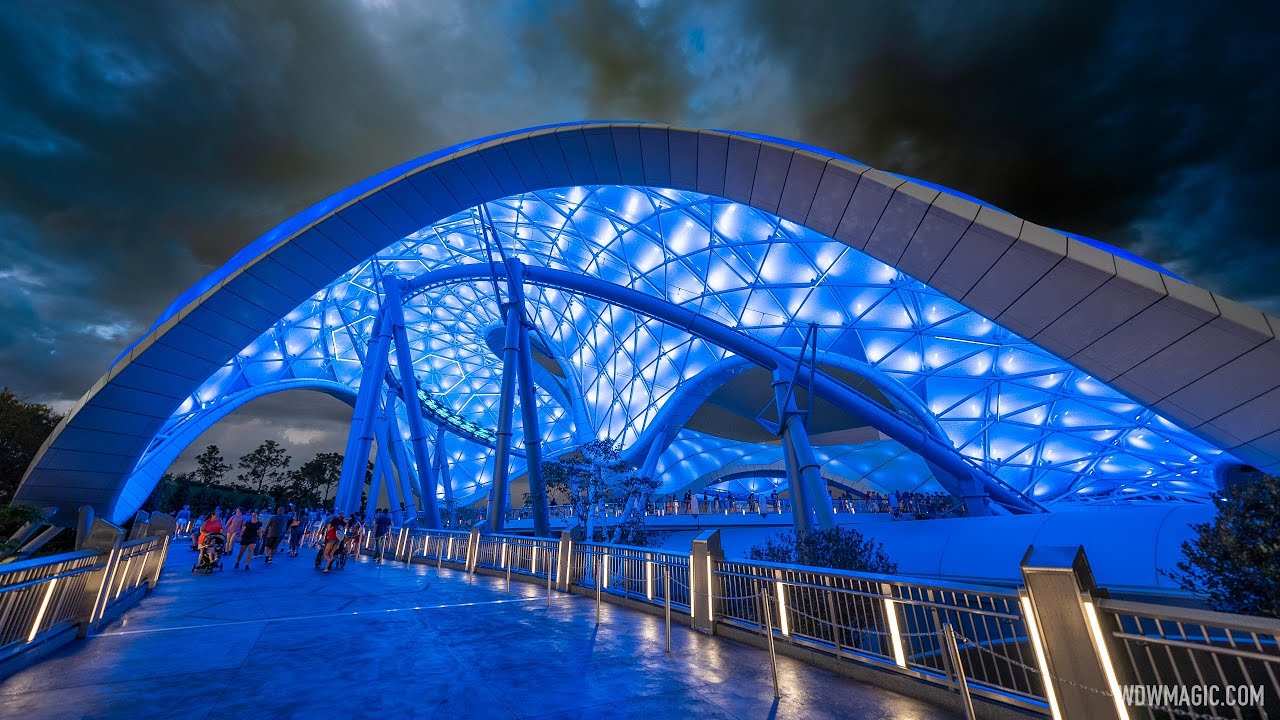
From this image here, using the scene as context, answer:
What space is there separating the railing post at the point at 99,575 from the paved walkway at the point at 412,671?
42 centimetres

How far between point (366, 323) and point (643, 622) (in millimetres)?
50966

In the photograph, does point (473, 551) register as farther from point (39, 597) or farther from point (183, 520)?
point (183, 520)

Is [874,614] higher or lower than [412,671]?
higher

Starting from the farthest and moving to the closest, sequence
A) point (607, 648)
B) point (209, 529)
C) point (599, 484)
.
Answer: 1. point (599, 484)
2. point (209, 529)
3. point (607, 648)

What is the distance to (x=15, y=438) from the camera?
1645 inches

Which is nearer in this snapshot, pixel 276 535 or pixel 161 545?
pixel 161 545

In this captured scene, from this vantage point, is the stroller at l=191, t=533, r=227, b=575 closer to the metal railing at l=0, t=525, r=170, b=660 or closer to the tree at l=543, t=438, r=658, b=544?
the metal railing at l=0, t=525, r=170, b=660

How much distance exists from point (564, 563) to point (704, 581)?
5.55 m

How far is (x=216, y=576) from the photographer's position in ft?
50.7

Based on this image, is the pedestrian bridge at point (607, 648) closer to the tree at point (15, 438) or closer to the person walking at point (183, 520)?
the person walking at point (183, 520)

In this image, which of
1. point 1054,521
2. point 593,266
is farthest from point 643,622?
point 593,266

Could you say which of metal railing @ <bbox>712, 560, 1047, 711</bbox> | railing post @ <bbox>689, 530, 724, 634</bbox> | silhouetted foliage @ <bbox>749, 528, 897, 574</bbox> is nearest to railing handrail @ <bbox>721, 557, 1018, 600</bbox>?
metal railing @ <bbox>712, 560, 1047, 711</bbox>

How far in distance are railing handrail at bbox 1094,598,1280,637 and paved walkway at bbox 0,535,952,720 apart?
81.6 inches

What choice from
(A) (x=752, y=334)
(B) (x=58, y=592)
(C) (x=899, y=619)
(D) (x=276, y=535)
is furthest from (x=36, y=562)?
(A) (x=752, y=334)
